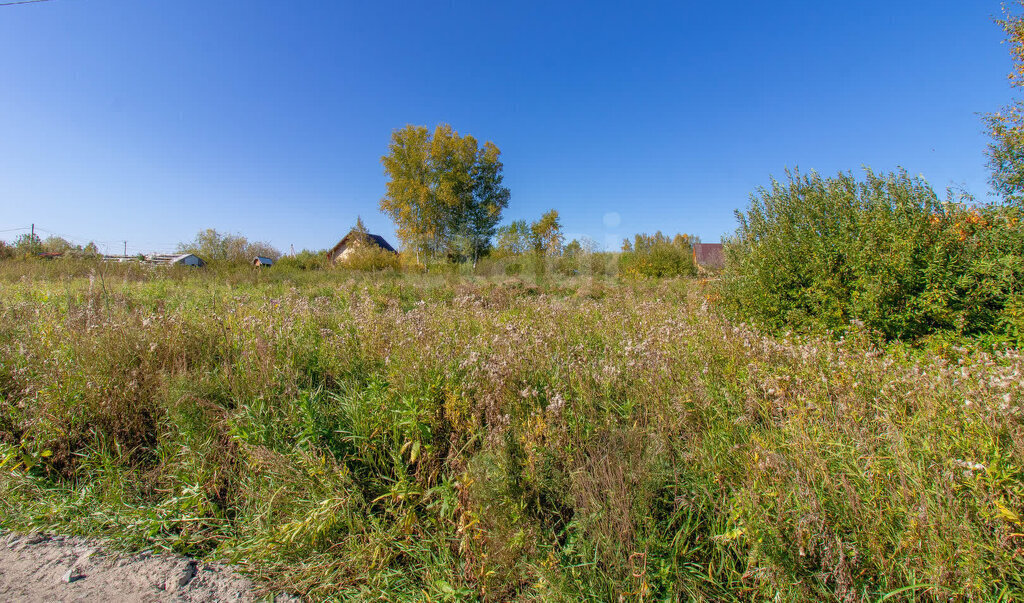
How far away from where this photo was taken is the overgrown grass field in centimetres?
173

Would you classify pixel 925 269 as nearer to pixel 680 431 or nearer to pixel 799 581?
pixel 680 431

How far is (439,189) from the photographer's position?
1235 inches

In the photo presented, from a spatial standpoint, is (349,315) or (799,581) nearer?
(799,581)

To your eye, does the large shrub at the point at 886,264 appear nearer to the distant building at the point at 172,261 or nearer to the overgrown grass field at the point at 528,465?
the overgrown grass field at the point at 528,465

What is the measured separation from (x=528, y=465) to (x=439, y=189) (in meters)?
31.2

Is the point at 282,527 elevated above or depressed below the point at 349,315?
below

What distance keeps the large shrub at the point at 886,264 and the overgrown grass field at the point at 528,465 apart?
1693mm

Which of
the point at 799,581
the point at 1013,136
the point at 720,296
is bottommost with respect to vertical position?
the point at 799,581

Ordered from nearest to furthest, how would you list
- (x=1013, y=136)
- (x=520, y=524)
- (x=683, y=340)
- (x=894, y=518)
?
(x=894, y=518) < (x=520, y=524) < (x=683, y=340) < (x=1013, y=136)

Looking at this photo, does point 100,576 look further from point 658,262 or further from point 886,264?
point 658,262

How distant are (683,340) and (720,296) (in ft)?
14.0

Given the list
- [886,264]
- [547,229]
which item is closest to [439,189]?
[547,229]

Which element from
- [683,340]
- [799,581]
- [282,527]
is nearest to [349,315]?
[282,527]

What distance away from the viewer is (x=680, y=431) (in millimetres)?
2715
